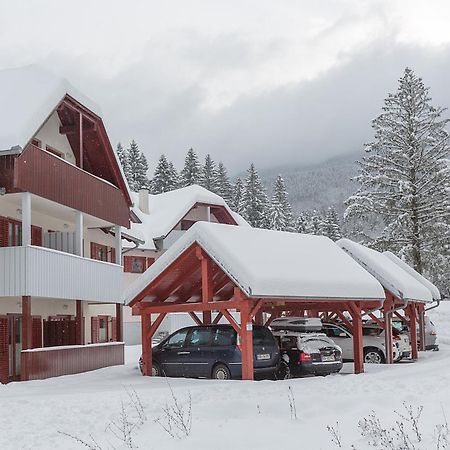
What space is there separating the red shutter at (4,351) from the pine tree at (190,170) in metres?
58.9

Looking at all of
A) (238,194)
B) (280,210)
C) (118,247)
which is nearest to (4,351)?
(118,247)

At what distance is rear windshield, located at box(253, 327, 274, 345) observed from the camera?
18.6 metres

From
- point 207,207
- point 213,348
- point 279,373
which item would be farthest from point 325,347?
point 207,207

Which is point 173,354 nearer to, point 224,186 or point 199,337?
point 199,337

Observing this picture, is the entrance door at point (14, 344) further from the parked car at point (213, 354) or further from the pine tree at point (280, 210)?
the pine tree at point (280, 210)

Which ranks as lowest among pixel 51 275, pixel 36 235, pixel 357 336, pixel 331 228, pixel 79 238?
pixel 357 336

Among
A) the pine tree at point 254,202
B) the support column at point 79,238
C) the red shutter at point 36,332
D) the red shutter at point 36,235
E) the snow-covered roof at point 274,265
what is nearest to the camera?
the snow-covered roof at point 274,265

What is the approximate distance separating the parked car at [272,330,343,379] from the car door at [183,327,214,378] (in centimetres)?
196

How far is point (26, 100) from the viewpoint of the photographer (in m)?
21.8

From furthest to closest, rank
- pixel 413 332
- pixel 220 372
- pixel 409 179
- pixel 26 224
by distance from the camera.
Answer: pixel 409 179 < pixel 413 332 < pixel 26 224 < pixel 220 372

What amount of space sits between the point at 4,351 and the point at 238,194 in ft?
206

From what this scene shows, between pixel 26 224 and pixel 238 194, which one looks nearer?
pixel 26 224

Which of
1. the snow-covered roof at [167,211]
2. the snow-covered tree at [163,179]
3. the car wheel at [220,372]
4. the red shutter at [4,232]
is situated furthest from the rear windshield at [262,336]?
the snow-covered tree at [163,179]

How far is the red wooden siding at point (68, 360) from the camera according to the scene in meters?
20.9
